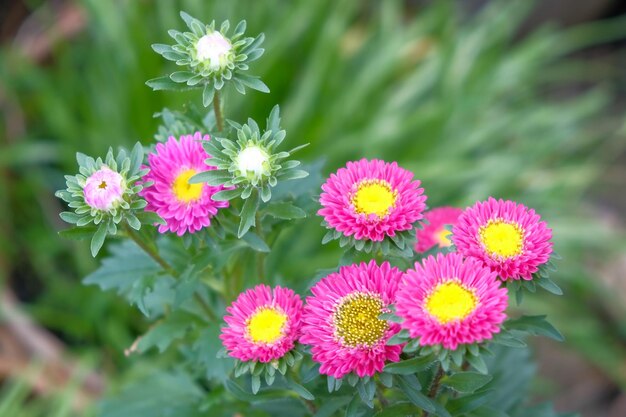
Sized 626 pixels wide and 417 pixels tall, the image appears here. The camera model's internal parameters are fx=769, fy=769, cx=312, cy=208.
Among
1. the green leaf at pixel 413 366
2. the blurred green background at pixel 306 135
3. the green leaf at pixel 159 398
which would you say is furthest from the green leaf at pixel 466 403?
the blurred green background at pixel 306 135

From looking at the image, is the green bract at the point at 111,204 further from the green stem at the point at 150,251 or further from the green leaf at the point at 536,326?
the green leaf at the point at 536,326

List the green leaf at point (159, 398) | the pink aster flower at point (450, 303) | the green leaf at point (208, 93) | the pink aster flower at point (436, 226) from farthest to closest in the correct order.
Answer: the green leaf at point (159, 398)
the pink aster flower at point (436, 226)
the green leaf at point (208, 93)
the pink aster flower at point (450, 303)

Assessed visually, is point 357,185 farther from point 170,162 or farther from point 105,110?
point 105,110

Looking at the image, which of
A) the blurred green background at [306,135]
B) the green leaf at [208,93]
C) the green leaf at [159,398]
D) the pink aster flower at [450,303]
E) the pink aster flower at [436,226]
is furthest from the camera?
the blurred green background at [306,135]

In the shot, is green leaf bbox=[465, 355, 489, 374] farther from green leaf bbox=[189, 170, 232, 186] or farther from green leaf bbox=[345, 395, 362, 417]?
green leaf bbox=[189, 170, 232, 186]

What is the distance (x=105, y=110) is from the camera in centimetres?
191

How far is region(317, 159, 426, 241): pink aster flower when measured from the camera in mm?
690

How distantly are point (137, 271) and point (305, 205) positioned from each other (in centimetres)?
21

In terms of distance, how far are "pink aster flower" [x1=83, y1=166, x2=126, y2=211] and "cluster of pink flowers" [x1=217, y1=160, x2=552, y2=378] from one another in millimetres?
147

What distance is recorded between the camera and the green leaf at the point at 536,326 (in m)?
0.68

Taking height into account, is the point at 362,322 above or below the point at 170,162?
below

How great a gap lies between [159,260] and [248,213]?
15cm

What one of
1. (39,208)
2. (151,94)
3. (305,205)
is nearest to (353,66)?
(151,94)

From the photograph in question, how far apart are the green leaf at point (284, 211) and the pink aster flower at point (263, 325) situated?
7 cm
